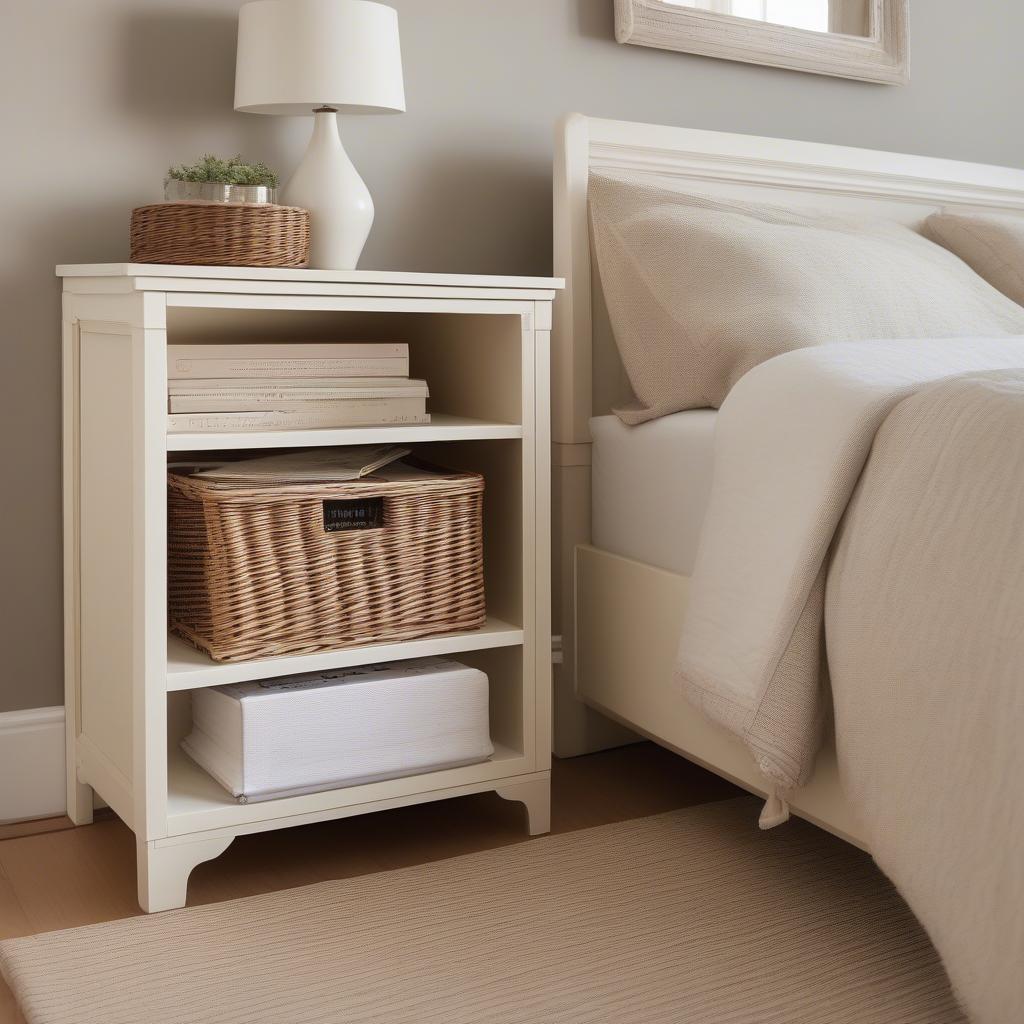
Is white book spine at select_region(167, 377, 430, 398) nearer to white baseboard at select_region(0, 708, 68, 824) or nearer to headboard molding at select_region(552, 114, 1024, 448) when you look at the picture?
headboard molding at select_region(552, 114, 1024, 448)

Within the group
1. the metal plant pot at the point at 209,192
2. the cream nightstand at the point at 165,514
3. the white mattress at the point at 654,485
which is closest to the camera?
the cream nightstand at the point at 165,514

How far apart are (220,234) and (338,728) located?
0.65 meters

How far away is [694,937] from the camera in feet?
4.65

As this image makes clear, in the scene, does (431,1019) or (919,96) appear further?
(919,96)

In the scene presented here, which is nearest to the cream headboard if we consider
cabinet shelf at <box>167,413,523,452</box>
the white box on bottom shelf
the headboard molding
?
the headboard molding

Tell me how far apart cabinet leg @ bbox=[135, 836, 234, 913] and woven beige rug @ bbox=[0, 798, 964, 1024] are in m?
0.03

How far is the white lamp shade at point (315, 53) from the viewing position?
1647 millimetres

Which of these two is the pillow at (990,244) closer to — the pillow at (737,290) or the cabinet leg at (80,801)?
the pillow at (737,290)

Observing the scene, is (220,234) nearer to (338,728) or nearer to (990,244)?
(338,728)

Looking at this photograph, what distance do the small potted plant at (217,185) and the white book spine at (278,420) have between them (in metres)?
0.28

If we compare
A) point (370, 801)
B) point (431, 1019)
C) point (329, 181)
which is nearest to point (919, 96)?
point (329, 181)

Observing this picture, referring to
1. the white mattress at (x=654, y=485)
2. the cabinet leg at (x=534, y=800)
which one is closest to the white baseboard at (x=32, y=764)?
the cabinet leg at (x=534, y=800)

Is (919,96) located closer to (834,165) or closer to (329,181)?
(834,165)

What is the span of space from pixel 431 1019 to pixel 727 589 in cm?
59
